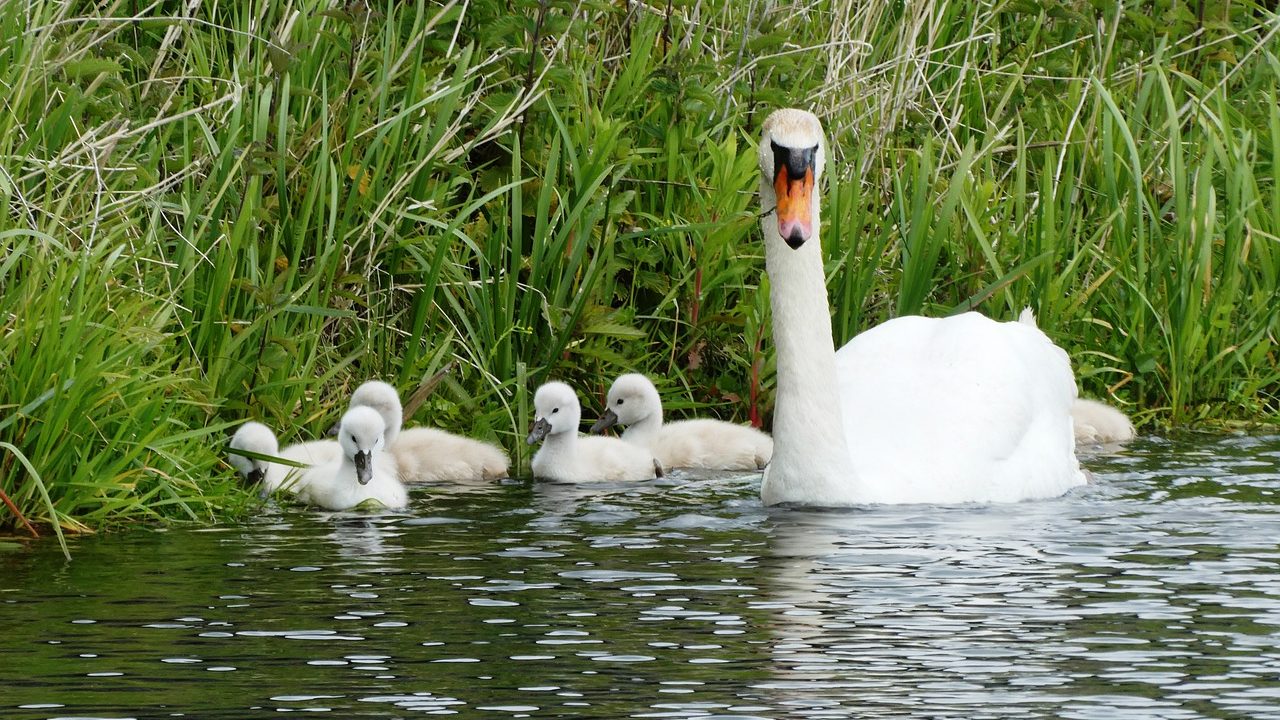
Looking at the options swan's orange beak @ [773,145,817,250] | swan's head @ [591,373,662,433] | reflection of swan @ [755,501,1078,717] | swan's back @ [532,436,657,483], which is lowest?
reflection of swan @ [755,501,1078,717]

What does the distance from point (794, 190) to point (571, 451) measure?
1640 mm

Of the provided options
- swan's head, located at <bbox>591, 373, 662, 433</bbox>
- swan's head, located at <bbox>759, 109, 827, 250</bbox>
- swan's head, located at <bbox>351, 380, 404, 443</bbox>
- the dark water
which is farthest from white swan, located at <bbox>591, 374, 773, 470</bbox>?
swan's head, located at <bbox>759, 109, 827, 250</bbox>

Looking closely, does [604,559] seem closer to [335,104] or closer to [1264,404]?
[335,104]

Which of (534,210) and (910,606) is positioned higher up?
(534,210)

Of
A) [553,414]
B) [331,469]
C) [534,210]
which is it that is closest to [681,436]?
[553,414]

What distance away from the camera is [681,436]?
342 inches

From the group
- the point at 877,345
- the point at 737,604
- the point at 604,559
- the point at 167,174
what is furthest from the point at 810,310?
the point at 167,174

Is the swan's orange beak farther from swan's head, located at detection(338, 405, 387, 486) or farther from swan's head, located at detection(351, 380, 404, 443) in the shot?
swan's head, located at detection(351, 380, 404, 443)

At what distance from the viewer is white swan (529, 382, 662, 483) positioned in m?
8.30

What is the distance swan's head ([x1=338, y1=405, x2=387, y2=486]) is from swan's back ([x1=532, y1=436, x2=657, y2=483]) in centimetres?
103

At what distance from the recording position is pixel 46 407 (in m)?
6.75

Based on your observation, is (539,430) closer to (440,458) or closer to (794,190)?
(440,458)

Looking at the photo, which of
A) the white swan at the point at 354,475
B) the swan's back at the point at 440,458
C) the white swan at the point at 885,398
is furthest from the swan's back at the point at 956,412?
the white swan at the point at 354,475

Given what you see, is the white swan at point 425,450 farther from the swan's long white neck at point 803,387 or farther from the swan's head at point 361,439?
the swan's long white neck at point 803,387
